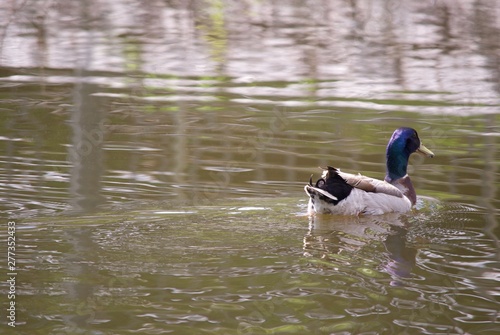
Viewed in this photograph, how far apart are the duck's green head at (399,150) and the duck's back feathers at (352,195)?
0.44 m

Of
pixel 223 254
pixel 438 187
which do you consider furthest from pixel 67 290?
pixel 438 187

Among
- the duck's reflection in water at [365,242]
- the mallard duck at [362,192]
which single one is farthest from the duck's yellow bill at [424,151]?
the duck's reflection in water at [365,242]

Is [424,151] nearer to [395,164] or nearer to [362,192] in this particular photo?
[395,164]

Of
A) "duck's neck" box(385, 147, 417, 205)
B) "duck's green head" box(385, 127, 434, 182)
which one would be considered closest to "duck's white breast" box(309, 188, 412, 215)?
"duck's neck" box(385, 147, 417, 205)

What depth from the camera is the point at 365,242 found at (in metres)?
7.82

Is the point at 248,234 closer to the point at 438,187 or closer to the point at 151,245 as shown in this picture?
the point at 151,245

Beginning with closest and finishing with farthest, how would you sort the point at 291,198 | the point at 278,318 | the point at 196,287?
the point at 278,318 < the point at 196,287 < the point at 291,198

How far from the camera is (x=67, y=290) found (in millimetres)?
6332

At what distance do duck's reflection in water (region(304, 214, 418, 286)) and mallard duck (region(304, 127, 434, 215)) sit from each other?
3.2 inches

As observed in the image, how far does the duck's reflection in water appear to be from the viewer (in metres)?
7.22

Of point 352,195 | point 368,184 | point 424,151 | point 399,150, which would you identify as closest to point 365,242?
point 352,195

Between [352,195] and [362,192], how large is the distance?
12 cm

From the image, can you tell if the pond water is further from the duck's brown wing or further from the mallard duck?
the duck's brown wing

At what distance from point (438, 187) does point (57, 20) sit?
10.4 metres
